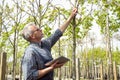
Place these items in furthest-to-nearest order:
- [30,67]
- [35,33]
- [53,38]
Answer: [53,38], [35,33], [30,67]

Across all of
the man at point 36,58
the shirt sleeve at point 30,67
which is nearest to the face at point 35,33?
the man at point 36,58

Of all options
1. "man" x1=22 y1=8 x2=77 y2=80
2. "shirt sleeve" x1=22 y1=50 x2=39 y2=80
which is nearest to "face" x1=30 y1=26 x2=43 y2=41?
"man" x1=22 y1=8 x2=77 y2=80

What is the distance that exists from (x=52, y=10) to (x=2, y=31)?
4058mm

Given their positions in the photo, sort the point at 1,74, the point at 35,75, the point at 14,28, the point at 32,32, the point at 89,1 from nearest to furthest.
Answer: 1. the point at 35,75
2. the point at 32,32
3. the point at 1,74
4. the point at 89,1
5. the point at 14,28

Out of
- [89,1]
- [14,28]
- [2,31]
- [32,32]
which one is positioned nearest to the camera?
[32,32]

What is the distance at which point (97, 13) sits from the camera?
10523mm

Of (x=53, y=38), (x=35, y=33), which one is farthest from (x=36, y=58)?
(x=53, y=38)

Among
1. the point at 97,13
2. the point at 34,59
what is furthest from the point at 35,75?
the point at 97,13

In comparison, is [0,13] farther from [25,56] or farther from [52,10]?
[25,56]

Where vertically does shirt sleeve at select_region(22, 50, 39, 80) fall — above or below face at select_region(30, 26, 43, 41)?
below

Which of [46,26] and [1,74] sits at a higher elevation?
[46,26]

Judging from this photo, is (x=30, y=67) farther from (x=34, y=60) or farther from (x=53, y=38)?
(x=53, y=38)

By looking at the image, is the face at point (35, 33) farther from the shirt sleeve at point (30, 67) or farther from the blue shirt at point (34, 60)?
the shirt sleeve at point (30, 67)

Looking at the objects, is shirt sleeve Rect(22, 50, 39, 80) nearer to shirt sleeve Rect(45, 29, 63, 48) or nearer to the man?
the man
